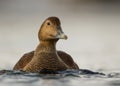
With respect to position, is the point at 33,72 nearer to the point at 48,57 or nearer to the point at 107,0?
Answer: the point at 48,57

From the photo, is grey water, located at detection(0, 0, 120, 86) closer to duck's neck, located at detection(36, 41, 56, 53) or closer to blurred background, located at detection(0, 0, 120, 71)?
blurred background, located at detection(0, 0, 120, 71)

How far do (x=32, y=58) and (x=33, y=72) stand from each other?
60cm

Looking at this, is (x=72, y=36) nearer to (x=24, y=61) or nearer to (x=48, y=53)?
(x=24, y=61)

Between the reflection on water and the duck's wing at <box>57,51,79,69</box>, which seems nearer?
the reflection on water

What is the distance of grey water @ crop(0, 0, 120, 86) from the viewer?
15273 millimetres

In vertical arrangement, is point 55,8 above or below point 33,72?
above

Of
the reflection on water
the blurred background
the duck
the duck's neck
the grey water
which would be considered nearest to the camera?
the reflection on water

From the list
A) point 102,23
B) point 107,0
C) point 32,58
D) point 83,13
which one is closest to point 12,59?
point 32,58

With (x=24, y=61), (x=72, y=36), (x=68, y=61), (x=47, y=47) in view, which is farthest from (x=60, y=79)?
(x=72, y=36)

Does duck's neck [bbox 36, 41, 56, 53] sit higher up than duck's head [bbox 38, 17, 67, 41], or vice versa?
duck's head [bbox 38, 17, 67, 41]

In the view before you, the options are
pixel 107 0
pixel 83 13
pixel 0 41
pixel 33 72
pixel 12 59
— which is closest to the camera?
pixel 33 72

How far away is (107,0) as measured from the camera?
3525 centimetres

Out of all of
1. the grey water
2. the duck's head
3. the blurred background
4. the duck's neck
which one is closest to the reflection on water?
the grey water

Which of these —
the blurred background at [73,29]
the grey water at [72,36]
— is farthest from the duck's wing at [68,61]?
the blurred background at [73,29]
